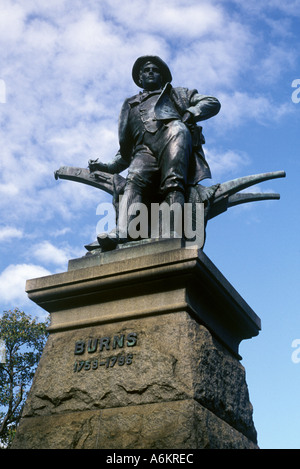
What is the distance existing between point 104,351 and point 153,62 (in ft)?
11.0

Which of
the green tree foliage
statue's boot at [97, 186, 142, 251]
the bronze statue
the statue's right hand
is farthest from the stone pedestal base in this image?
the green tree foliage

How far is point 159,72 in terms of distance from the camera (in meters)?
5.86

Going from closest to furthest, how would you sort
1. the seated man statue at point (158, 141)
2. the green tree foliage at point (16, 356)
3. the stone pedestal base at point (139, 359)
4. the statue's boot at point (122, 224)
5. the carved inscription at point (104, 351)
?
the stone pedestal base at point (139, 359), the carved inscription at point (104, 351), the statue's boot at point (122, 224), the seated man statue at point (158, 141), the green tree foliage at point (16, 356)

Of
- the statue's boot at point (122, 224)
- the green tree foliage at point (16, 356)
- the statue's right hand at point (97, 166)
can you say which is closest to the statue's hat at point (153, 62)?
the statue's right hand at point (97, 166)

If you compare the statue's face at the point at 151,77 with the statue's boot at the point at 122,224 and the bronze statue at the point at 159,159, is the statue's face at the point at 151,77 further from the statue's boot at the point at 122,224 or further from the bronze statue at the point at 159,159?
the statue's boot at the point at 122,224

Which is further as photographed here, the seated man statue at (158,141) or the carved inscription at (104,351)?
the seated man statue at (158,141)

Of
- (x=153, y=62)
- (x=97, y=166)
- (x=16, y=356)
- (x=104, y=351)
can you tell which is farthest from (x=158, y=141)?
(x=16, y=356)

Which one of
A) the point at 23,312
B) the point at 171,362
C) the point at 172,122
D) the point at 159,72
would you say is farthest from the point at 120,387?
the point at 23,312

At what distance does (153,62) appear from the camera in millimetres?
5809

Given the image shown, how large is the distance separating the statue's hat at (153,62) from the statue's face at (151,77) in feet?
0.15

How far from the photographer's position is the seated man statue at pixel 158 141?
4953mm

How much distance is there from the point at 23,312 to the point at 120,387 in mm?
17013

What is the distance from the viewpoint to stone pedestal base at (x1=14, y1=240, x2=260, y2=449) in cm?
353
